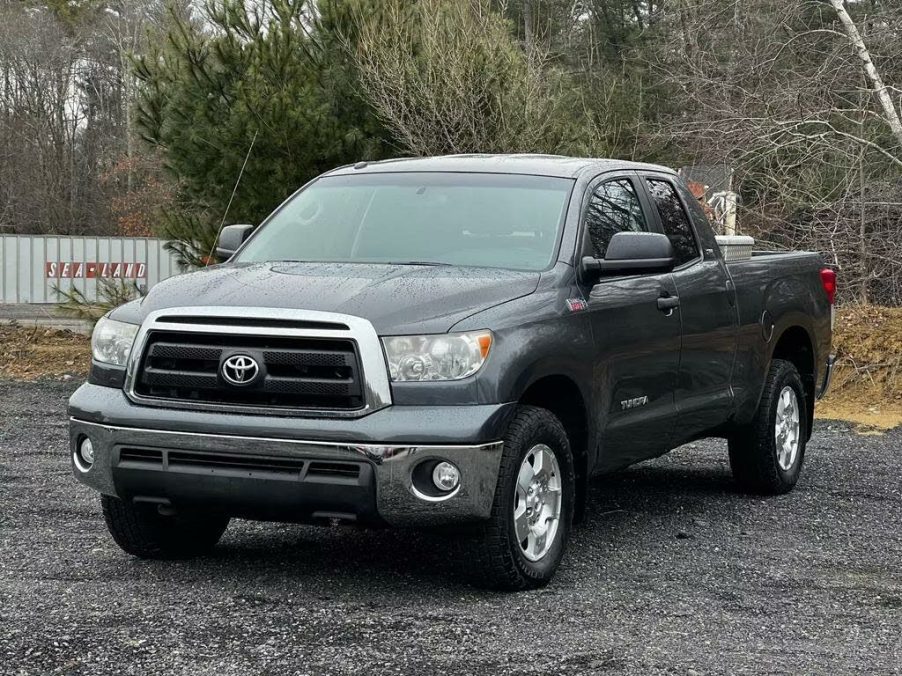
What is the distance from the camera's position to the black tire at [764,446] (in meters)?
8.59

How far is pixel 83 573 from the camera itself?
6.28 meters

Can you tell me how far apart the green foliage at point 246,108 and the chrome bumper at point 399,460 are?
11.2m

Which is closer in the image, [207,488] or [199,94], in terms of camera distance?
[207,488]

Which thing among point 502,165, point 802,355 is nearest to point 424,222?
point 502,165

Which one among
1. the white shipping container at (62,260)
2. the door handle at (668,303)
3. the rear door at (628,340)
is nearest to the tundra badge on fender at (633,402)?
the rear door at (628,340)

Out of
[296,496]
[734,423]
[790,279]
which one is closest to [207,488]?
[296,496]

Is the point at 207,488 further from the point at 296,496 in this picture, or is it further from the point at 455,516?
the point at 455,516

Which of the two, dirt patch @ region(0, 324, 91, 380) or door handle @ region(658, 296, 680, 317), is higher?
door handle @ region(658, 296, 680, 317)

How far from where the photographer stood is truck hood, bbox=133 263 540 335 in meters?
5.65

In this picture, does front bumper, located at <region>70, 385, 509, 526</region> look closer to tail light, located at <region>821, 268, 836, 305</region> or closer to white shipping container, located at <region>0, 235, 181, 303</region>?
tail light, located at <region>821, 268, 836, 305</region>

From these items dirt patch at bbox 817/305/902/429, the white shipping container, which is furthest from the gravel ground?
the white shipping container

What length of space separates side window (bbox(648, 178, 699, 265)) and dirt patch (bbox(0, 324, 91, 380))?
9428 mm

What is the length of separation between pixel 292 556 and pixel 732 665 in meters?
2.47

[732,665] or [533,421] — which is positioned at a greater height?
[533,421]
